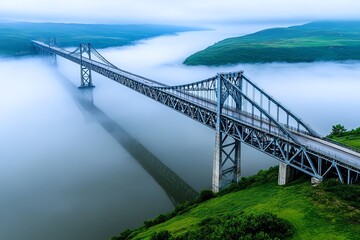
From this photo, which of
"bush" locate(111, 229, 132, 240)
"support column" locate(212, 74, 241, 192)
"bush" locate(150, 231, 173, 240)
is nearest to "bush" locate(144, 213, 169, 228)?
"bush" locate(111, 229, 132, 240)

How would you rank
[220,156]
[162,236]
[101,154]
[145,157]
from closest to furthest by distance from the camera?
1. [162,236]
2. [220,156]
3. [145,157]
4. [101,154]

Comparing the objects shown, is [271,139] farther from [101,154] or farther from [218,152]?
[101,154]

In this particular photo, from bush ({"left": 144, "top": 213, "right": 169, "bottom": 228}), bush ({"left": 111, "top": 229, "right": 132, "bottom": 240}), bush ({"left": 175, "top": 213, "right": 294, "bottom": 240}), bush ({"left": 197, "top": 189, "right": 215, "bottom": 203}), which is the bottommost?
bush ({"left": 111, "top": 229, "right": 132, "bottom": 240})

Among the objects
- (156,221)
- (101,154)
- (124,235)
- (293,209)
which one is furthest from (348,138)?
(101,154)

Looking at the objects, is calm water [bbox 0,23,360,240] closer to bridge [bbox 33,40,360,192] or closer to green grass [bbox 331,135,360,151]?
bridge [bbox 33,40,360,192]

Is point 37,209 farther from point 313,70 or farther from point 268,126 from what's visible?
point 313,70
